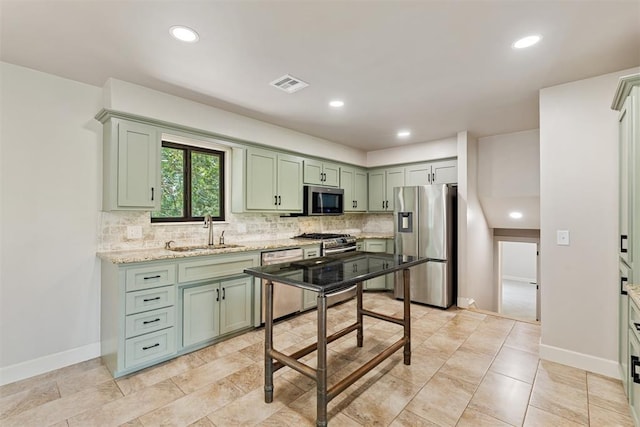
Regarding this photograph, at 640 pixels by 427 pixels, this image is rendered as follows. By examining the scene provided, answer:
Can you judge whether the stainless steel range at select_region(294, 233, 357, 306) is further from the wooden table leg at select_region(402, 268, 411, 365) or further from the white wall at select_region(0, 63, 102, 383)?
the white wall at select_region(0, 63, 102, 383)

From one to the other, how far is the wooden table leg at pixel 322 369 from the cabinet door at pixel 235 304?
4.95ft

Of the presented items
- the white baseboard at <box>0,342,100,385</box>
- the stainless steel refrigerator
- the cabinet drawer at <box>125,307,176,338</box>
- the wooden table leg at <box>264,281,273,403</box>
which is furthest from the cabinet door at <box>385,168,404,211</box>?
the white baseboard at <box>0,342,100,385</box>

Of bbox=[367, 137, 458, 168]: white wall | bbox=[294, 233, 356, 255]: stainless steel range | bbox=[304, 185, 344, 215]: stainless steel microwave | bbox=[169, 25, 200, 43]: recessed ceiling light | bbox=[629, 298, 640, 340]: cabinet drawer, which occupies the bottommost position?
bbox=[629, 298, 640, 340]: cabinet drawer

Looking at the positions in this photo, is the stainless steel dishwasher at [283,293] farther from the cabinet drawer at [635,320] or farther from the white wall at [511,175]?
the white wall at [511,175]

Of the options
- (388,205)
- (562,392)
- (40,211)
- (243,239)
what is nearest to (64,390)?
(40,211)

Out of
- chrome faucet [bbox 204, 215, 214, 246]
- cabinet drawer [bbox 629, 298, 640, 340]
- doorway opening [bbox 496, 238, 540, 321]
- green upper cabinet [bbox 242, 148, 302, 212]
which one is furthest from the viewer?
doorway opening [bbox 496, 238, 540, 321]

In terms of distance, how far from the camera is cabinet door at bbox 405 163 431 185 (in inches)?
190

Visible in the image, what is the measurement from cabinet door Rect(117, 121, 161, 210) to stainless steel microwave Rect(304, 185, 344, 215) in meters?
2.06

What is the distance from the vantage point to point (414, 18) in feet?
5.77

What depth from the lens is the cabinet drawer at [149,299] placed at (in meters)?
2.41

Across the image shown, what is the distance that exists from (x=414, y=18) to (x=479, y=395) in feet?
8.63

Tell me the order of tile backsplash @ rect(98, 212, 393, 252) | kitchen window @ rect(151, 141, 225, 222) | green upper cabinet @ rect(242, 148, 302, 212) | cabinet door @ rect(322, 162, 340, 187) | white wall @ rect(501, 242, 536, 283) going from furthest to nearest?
white wall @ rect(501, 242, 536, 283) → cabinet door @ rect(322, 162, 340, 187) → green upper cabinet @ rect(242, 148, 302, 212) → kitchen window @ rect(151, 141, 225, 222) → tile backsplash @ rect(98, 212, 393, 252)

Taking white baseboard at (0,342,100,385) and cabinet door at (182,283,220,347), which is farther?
cabinet door at (182,283,220,347)

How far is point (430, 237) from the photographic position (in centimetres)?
421
